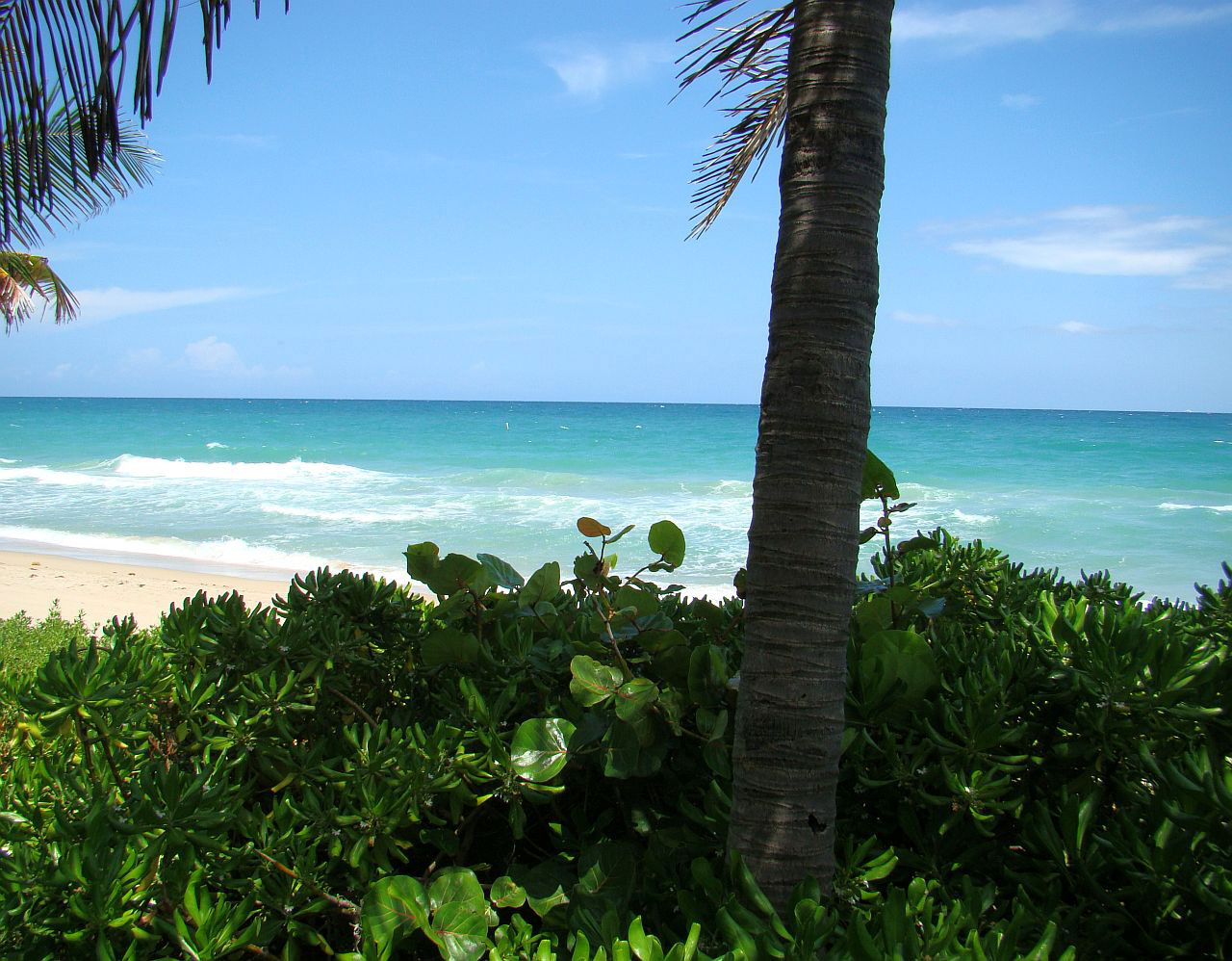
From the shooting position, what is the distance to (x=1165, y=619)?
207 cm

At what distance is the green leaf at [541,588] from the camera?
229 centimetres

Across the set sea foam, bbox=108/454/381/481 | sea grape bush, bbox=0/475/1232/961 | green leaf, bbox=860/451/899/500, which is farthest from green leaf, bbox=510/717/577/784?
sea foam, bbox=108/454/381/481

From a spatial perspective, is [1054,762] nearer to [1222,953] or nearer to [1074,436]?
[1222,953]

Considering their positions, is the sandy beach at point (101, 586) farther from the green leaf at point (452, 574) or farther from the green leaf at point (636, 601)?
the green leaf at point (636, 601)

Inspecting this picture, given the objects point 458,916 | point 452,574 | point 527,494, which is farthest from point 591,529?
point 527,494

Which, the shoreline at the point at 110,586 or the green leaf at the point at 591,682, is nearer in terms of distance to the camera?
the green leaf at the point at 591,682

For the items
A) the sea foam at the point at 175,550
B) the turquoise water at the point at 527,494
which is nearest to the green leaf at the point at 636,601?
the turquoise water at the point at 527,494

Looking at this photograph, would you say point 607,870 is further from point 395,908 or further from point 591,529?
point 591,529

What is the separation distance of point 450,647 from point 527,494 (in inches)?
843

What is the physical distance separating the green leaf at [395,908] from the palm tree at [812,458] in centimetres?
56

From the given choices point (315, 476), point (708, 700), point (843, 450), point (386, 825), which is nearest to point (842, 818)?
point (708, 700)

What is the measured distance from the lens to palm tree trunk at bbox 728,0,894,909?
1.54 m

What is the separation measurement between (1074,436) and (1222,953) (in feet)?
175

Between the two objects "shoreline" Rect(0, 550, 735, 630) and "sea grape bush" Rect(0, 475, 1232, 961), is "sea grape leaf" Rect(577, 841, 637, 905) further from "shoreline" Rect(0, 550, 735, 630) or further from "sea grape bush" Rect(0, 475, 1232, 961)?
"shoreline" Rect(0, 550, 735, 630)
